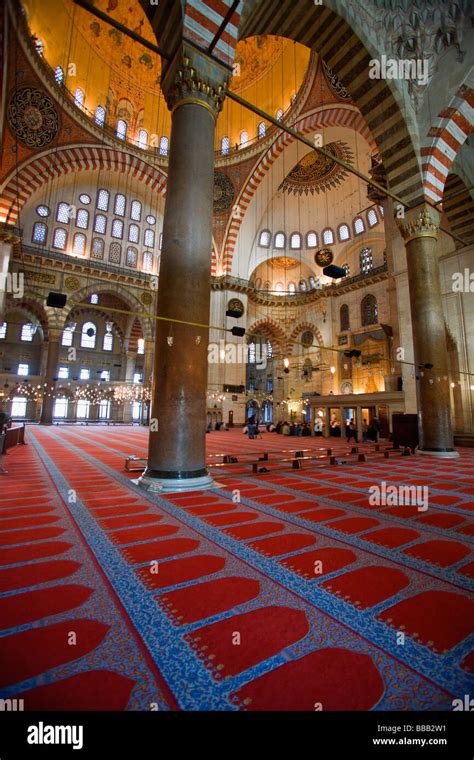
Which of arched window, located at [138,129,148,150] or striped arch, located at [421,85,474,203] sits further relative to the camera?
arched window, located at [138,129,148,150]

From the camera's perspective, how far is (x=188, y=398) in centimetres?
389

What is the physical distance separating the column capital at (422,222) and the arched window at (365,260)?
1229 centimetres

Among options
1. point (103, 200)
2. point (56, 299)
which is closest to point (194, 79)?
point (56, 299)

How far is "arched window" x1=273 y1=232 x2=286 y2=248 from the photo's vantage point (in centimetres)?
2212

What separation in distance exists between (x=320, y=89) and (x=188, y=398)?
15584mm

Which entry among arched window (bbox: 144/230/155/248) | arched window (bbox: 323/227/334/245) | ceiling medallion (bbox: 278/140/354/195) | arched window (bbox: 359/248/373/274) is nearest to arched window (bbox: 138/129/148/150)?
arched window (bbox: 144/230/155/248)

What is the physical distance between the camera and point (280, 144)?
16.6 meters

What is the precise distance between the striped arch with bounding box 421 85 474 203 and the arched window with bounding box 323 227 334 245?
14.1 meters

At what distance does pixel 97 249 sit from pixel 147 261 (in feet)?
9.38

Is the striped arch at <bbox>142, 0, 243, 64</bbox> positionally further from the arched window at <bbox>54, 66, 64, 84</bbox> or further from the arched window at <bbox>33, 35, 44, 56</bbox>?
the arched window at <bbox>54, 66, 64, 84</bbox>

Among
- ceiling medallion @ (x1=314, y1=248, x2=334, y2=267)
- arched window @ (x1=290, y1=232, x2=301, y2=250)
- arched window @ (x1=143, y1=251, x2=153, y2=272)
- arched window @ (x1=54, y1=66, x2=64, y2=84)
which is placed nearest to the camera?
arched window @ (x1=54, y1=66, x2=64, y2=84)

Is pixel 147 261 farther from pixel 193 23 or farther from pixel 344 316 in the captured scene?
pixel 193 23

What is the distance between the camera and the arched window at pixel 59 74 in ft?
46.4
